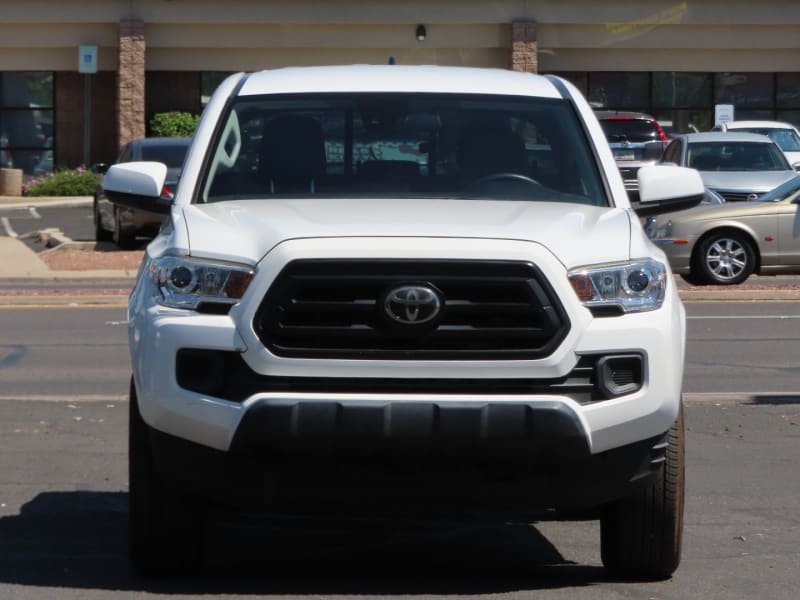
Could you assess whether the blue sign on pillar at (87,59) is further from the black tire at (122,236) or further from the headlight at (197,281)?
the headlight at (197,281)

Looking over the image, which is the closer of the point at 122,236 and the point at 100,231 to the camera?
the point at 122,236

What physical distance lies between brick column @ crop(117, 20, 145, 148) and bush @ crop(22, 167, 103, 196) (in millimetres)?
1661

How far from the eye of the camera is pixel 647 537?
5734 millimetres

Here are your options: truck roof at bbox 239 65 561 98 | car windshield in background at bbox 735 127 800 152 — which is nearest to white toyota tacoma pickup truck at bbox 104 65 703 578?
truck roof at bbox 239 65 561 98

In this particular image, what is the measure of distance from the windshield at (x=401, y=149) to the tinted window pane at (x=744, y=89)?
119 feet

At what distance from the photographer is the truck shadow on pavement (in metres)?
5.77

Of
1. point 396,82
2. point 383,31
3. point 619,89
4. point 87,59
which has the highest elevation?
point 383,31

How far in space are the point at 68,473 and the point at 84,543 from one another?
5.04ft

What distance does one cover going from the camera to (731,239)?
19125 millimetres

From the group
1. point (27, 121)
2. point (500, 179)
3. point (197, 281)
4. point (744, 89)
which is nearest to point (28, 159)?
point (27, 121)

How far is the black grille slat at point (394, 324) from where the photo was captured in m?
5.31

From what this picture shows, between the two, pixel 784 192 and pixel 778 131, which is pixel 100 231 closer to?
pixel 784 192

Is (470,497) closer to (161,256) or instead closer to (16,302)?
(161,256)

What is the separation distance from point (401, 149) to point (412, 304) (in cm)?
138
